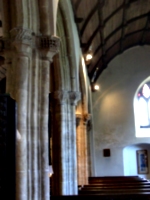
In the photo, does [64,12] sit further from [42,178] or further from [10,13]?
[42,178]

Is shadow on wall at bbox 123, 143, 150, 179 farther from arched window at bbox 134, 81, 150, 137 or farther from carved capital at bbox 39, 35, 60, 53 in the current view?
carved capital at bbox 39, 35, 60, 53

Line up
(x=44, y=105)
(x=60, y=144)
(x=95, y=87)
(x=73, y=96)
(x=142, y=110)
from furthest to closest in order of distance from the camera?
(x=142, y=110), (x=95, y=87), (x=73, y=96), (x=60, y=144), (x=44, y=105)

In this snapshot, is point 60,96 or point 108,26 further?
point 108,26

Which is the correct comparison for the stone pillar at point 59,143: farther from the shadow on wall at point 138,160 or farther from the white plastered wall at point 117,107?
the shadow on wall at point 138,160

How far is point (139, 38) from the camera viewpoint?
1547 centimetres

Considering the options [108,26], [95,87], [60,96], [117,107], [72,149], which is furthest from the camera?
[117,107]

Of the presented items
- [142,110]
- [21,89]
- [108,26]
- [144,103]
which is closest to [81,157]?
[108,26]

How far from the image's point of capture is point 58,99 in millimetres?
Result: 7574

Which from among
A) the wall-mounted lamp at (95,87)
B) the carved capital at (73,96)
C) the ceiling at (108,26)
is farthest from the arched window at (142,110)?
the carved capital at (73,96)

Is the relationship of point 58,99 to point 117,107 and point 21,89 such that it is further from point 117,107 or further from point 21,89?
point 117,107

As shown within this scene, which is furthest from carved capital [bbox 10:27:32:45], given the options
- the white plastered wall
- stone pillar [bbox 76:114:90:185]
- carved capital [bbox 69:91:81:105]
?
the white plastered wall

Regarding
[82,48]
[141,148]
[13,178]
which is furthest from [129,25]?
[13,178]

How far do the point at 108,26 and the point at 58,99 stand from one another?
536cm

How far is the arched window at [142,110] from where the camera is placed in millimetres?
15812
